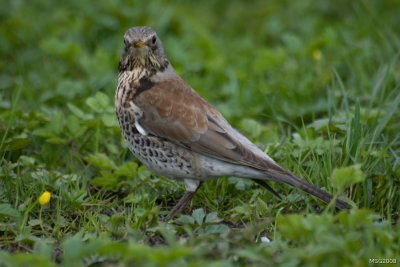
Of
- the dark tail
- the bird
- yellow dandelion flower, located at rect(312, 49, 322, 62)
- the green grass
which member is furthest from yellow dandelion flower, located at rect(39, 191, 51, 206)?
yellow dandelion flower, located at rect(312, 49, 322, 62)

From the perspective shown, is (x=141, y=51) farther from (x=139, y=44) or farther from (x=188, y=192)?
(x=188, y=192)

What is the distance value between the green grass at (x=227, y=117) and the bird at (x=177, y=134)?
274 millimetres

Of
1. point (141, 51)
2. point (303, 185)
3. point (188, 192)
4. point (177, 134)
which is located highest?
point (141, 51)

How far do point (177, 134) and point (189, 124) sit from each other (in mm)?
117

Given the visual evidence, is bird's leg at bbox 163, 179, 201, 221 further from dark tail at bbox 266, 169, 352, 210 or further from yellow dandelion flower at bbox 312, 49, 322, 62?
yellow dandelion flower at bbox 312, 49, 322, 62

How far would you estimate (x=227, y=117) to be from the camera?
7.71 meters

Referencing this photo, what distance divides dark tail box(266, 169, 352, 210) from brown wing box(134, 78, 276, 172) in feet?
0.24

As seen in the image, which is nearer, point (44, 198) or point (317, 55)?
point (44, 198)

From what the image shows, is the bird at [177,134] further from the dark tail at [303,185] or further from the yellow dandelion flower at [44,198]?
the yellow dandelion flower at [44,198]

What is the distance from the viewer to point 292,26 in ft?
34.5

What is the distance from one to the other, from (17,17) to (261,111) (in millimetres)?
3380

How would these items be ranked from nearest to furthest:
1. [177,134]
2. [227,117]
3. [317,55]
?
[177,134] < [227,117] < [317,55]

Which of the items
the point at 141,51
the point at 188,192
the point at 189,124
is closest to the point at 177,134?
the point at 189,124

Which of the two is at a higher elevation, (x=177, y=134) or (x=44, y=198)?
(x=177, y=134)
